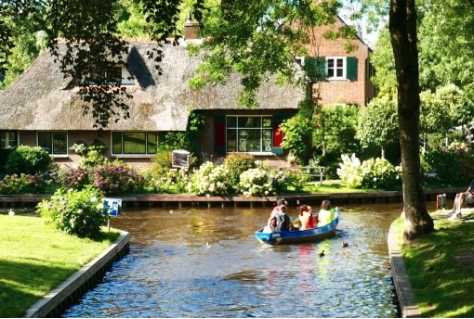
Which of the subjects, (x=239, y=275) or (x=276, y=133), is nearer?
(x=239, y=275)

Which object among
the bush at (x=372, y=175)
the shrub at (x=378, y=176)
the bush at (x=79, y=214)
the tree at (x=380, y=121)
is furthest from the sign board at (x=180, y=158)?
the bush at (x=79, y=214)

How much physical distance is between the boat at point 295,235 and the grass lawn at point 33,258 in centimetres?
426

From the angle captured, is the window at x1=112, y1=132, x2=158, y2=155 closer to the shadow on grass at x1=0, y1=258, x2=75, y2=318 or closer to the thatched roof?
the thatched roof

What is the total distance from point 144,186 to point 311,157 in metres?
9.81

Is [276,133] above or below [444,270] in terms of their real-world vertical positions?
above

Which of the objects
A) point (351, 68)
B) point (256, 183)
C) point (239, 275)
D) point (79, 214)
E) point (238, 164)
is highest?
point (351, 68)


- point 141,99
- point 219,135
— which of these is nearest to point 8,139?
point 141,99

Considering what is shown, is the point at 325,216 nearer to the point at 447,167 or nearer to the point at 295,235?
the point at 295,235

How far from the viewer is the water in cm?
1609

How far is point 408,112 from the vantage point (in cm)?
1989

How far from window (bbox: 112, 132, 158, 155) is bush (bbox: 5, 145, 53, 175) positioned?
449 cm

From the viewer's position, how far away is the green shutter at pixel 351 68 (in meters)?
52.6

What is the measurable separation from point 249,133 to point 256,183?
8631 millimetres

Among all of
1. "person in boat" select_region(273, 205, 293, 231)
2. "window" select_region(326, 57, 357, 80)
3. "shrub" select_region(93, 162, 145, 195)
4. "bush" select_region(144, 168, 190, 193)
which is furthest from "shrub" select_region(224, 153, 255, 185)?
"window" select_region(326, 57, 357, 80)
